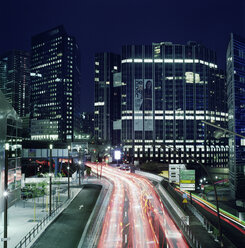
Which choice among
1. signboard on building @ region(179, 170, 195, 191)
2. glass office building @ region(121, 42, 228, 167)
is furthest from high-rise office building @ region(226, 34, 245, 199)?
glass office building @ region(121, 42, 228, 167)

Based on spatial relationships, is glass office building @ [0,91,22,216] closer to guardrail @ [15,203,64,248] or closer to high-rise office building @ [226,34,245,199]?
guardrail @ [15,203,64,248]

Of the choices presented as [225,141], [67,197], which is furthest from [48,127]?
[67,197]

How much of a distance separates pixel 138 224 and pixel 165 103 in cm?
13134

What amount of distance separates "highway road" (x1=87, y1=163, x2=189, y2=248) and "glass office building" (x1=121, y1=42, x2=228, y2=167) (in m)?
101

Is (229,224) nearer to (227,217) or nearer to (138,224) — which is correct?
(227,217)

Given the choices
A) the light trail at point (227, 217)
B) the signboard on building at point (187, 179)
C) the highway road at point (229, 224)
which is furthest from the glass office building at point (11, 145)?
the light trail at point (227, 217)

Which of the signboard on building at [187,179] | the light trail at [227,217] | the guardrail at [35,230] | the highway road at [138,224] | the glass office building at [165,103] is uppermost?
the glass office building at [165,103]

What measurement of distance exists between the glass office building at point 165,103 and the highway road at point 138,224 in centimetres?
10065

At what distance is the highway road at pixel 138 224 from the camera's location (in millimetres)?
25219

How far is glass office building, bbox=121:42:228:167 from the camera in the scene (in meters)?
155

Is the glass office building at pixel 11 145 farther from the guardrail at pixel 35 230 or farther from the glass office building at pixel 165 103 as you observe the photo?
the glass office building at pixel 165 103

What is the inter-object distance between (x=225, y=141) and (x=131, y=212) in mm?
151361

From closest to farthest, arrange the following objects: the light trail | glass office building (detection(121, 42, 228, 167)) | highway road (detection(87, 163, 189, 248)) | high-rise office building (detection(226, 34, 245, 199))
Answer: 1. highway road (detection(87, 163, 189, 248))
2. the light trail
3. high-rise office building (detection(226, 34, 245, 199))
4. glass office building (detection(121, 42, 228, 167))

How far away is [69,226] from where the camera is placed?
30.0m
